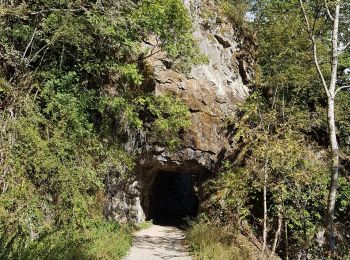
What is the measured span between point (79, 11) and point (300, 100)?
9713 mm

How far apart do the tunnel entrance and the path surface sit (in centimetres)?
446

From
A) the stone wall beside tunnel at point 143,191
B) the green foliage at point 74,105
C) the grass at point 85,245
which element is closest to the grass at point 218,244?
the grass at point 85,245

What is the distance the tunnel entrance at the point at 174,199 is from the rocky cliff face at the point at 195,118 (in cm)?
377

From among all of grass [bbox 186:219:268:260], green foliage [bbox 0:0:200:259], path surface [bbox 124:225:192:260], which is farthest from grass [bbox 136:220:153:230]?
grass [bbox 186:219:268:260]

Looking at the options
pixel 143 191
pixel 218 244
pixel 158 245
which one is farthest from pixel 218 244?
pixel 143 191

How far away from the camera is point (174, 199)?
2311 cm

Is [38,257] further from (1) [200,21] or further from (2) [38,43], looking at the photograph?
(1) [200,21]

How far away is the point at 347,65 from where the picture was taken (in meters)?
17.4

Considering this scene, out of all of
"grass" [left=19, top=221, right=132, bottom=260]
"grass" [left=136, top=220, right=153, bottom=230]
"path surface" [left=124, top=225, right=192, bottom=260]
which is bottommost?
"path surface" [left=124, top=225, right=192, bottom=260]

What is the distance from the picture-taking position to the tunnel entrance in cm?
2062

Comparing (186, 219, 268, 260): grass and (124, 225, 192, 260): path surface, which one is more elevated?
(186, 219, 268, 260): grass

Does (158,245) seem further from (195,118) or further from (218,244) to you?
(195,118)

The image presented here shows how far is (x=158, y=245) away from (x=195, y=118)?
4965 mm

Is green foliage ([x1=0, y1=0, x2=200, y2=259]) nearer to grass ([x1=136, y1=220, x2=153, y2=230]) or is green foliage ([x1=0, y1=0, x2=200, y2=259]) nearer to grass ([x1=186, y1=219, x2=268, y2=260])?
grass ([x1=186, y1=219, x2=268, y2=260])
